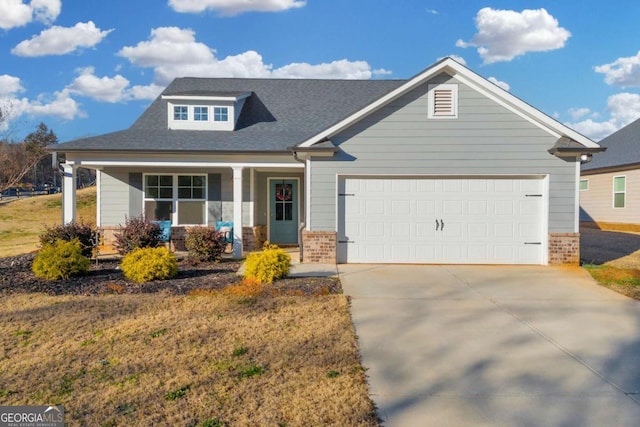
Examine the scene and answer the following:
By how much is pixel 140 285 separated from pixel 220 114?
737cm

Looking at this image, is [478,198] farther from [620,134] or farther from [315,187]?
[620,134]

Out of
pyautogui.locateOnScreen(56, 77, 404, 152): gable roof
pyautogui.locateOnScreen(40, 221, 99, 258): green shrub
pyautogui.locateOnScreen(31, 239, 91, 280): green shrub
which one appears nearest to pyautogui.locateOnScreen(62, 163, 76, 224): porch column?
pyautogui.locateOnScreen(40, 221, 99, 258): green shrub

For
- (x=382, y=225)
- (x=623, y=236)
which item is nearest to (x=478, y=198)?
(x=382, y=225)

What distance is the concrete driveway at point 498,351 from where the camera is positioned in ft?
12.6

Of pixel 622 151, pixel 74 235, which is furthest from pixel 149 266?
pixel 622 151

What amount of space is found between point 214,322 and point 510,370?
12.2 ft

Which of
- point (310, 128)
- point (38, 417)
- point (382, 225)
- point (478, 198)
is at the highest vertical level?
point (310, 128)

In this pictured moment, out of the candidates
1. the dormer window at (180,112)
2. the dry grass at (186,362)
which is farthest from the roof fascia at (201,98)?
the dry grass at (186,362)

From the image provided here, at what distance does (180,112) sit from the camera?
14320 mm

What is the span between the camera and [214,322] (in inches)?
243

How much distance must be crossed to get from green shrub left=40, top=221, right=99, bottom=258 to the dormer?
430cm

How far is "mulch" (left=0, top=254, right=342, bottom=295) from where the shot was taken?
8031mm

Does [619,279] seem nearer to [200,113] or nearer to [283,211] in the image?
[283,211]

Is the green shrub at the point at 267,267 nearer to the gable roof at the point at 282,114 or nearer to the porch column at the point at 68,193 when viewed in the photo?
the gable roof at the point at 282,114
